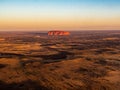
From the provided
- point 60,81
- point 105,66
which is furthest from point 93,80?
point 105,66

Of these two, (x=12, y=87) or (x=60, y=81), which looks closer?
(x=12, y=87)

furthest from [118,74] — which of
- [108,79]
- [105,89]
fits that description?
[105,89]

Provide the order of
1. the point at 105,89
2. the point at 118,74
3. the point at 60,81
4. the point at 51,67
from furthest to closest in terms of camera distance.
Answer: the point at 51,67 < the point at 118,74 < the point at 60,81 < the point at 105,89

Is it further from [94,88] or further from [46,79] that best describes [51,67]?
[94,88]

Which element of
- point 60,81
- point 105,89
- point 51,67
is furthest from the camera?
point 51,67

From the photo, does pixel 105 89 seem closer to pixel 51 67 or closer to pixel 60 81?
pixel 60 81

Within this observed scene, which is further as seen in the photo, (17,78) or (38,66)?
(38,66)

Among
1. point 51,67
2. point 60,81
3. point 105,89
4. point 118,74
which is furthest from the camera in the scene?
point 51,67

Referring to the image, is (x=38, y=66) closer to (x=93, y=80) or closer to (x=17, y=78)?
(x=17, y=78)

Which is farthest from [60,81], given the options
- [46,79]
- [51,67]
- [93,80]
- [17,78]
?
[51,67]
